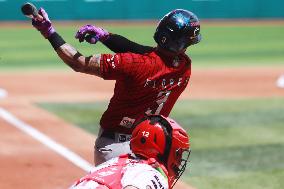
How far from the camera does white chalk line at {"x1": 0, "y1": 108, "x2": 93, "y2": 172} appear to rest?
1019 centimetres

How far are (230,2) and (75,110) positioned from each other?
76.0ft

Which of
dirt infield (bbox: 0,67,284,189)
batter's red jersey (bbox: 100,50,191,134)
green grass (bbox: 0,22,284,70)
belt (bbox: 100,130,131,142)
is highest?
batter's red jersey (bbox: 100,50,191,134)

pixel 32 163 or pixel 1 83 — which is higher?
pixel 32 163

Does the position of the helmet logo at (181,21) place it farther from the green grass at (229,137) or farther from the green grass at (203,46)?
the green grass at (203,46)

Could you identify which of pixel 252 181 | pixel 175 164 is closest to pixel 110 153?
pixel 175 164

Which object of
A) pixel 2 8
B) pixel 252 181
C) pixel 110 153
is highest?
pixel 110 153

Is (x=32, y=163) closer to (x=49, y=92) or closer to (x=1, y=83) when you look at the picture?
(x=49, y=92)

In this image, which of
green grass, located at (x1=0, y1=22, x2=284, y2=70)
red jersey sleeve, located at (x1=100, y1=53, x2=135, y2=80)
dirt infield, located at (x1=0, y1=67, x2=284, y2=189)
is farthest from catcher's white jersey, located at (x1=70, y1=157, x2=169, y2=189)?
green grass, located at (x1=0, y1=22, x2=284, y2=70)

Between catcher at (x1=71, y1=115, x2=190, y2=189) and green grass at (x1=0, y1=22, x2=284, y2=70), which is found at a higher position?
catcher at (x1=71, y1=115, x2=190, y2=189)

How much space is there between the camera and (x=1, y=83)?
18.3 m

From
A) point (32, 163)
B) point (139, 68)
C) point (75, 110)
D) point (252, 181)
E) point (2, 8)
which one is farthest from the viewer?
point (2, 8)

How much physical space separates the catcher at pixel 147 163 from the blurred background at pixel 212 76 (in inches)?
175

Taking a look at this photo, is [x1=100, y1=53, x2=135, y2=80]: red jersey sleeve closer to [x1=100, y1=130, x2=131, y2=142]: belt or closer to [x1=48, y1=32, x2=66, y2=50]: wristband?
[x1=48, y1=32, x2=66, y2=50]: wristband

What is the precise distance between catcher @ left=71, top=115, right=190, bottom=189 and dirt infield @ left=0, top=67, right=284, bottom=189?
14.4 ft
